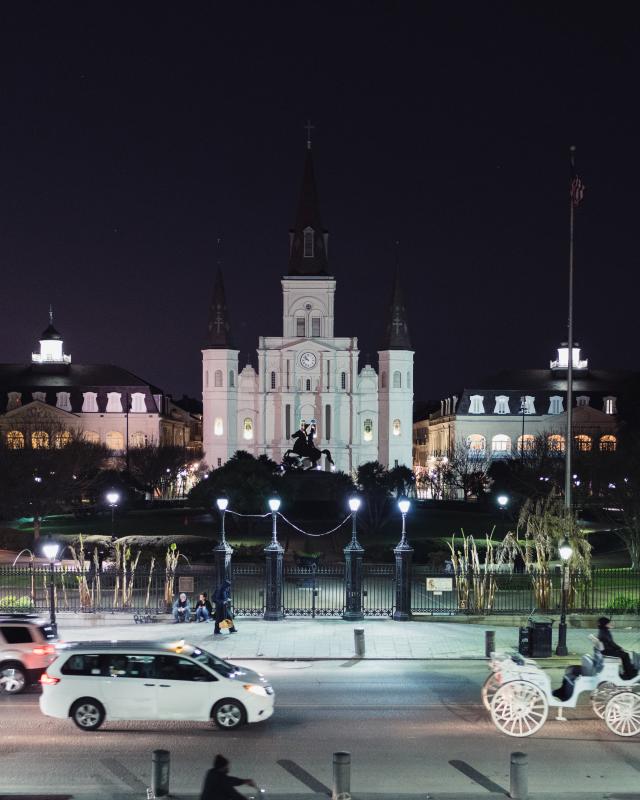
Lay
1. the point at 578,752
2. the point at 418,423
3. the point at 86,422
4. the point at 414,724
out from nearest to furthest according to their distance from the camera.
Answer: the point at 578,752 → the point at 414,724 → the point at 86,422 → the point at 418,423

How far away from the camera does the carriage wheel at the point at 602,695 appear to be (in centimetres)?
1544

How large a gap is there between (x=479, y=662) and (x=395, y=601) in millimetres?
5928

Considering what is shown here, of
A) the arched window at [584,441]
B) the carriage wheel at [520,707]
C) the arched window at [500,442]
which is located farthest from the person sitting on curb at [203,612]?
the arched window at [500,442]

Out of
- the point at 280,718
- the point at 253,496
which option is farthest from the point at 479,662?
the point at 253,496

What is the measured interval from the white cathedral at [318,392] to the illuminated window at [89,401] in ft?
37.4

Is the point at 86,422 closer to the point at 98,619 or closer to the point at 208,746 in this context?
the point at 98,619

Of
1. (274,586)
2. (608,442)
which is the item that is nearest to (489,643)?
(274,586)

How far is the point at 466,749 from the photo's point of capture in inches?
572

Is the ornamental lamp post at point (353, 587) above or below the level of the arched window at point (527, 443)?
below

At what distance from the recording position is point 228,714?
1539 centimetres

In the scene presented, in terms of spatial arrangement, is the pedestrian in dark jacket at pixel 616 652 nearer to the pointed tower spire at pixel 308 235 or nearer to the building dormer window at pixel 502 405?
the building dormer window at pixel 502 405

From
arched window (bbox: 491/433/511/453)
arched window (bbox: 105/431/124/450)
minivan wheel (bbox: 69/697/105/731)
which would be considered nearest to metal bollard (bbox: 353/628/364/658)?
minivan wheel (bbox: 69/697/105/731)

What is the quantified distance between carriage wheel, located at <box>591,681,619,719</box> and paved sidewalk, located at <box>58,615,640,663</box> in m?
6.25

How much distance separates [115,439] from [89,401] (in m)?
4.80
